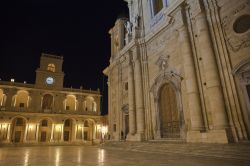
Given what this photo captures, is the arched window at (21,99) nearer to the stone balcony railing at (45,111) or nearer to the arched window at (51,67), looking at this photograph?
the stone balcony railing at (45,111)

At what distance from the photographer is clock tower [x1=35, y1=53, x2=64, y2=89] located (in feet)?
119

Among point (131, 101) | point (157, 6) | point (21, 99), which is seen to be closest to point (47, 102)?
point (21, 99)

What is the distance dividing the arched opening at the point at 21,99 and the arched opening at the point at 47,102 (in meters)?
2.74

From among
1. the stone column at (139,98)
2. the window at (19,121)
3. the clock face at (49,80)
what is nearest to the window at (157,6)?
the stone column at (139,98)

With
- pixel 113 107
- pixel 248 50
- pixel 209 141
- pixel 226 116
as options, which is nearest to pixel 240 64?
pixel 248 50

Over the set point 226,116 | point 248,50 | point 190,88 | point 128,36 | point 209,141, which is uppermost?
point 128,36

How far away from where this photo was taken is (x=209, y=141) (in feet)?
29.0

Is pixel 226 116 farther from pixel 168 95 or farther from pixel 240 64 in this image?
pixel 168 95

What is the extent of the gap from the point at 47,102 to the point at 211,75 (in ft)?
108

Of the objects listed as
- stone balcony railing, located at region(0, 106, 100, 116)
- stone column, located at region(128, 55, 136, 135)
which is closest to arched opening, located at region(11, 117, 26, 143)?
stone balcony railing, located at region(0, 106, 100, 116)

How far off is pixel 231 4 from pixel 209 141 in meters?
6.95

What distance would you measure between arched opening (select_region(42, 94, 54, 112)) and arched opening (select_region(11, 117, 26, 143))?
4.22 metres

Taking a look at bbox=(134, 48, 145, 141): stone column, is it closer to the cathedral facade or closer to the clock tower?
the cathedral facade

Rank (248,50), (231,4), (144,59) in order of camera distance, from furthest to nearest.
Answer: (144,59)
(231,4)
(248,50)
